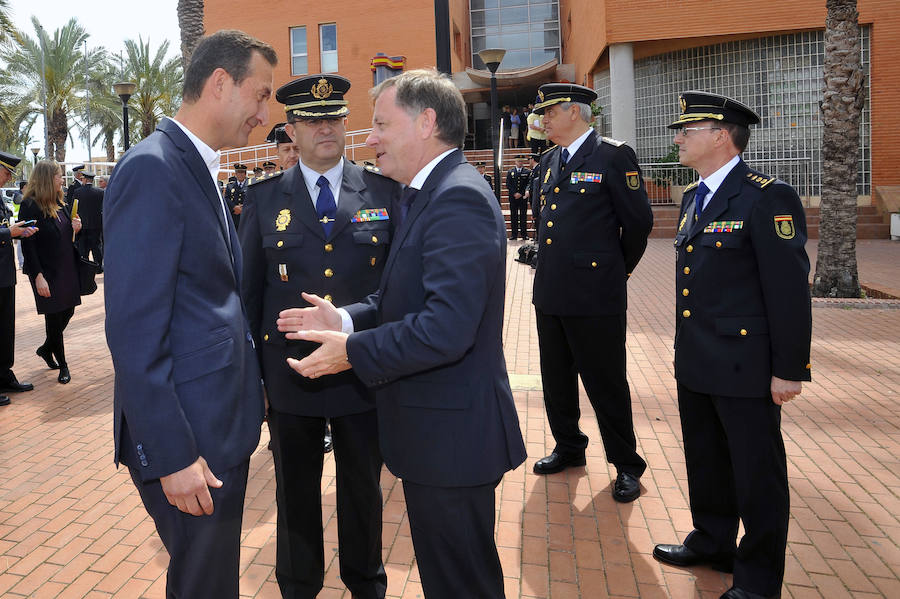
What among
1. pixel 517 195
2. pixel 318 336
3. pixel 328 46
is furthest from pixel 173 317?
pixel 328 46

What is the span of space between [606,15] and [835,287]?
38.2ft

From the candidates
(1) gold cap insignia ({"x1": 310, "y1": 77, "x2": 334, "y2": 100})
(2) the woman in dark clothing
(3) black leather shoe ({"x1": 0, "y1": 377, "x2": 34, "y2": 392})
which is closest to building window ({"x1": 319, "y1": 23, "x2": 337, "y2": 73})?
(2) the woman in dark clothing

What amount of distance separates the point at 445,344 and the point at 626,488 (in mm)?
2592

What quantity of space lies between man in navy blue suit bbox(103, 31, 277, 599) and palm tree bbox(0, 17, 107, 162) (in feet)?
124

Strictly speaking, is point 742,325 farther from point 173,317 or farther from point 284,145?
point 284,145

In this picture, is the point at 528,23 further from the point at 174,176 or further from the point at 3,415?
the point at 174,176

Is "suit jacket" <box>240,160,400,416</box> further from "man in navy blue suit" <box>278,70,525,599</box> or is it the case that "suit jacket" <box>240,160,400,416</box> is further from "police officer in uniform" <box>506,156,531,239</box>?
"police officer in uniform" <box>506,156,531,239</box>

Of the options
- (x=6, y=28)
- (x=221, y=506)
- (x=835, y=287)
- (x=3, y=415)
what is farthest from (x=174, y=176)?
(x=6, y=28)

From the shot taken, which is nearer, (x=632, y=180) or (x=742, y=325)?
(x=742, y=325)

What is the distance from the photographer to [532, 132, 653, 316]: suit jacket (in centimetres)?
425

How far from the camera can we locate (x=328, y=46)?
28.2 meters

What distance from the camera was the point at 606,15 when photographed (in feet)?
62.2

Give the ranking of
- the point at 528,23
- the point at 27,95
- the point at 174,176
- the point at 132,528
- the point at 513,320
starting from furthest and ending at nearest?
the point at 27,95 → the point at 528,23 → the point at 513,320 → the point at 132,528 → the point at 174,176

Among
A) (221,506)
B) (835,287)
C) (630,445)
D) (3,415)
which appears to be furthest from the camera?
(835,287)
